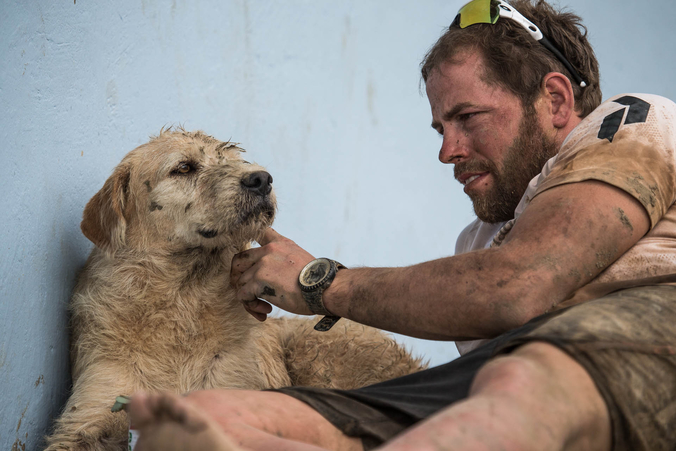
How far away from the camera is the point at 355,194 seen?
390 cm

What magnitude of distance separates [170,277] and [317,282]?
2.01ft

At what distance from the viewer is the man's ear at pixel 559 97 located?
96.1 inches

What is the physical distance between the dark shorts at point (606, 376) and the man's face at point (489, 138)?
3.40ft

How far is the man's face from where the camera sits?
238 cm

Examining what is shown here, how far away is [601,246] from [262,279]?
1059 millimetres

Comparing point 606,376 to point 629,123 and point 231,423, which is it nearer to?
point 231,423

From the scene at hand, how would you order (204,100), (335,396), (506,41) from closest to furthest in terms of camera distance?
(335,396)
(506,41)
(204,100)

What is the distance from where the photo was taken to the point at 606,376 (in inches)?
43.4

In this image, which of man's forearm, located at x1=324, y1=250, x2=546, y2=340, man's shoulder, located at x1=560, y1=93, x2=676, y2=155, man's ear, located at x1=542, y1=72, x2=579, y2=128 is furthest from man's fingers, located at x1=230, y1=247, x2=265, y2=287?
man's ear, located at x1=542, y1=72, x2=579, y2=128

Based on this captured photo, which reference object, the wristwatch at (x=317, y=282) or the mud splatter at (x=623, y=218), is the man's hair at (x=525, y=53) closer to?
the mud splatter at (x=623, y=218)

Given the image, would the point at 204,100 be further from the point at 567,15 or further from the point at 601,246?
the point at 601,246

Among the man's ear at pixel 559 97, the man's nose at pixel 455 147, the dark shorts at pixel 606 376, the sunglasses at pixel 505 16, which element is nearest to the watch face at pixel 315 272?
the dark shorts at pixel 606 376

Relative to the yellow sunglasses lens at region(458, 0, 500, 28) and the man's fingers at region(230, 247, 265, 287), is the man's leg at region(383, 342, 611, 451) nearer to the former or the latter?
the man's fingers at region(230, 247, 265, 287)

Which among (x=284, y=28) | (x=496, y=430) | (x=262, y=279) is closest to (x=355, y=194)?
(x=284, y=28)
